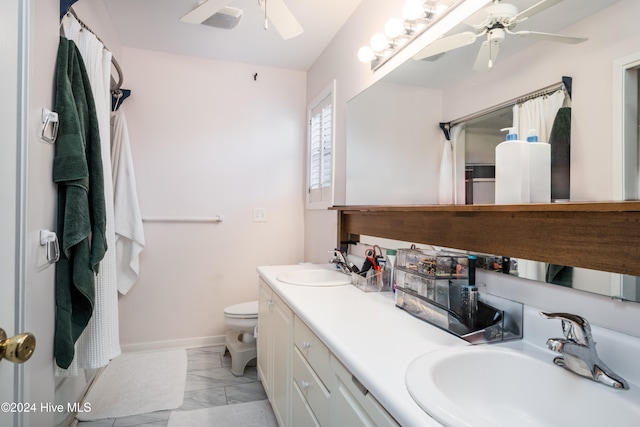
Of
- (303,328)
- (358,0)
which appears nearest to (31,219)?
(303,328)

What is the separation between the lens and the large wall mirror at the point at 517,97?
2.36 ft

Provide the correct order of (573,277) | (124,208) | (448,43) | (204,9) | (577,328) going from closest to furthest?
1. (577,328)
2. (573,277)
3. (448,43)
4. (204,9)
5. (124,208)

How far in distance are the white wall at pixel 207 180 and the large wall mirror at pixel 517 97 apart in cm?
139

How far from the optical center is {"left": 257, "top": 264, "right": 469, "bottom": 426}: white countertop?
0.65m

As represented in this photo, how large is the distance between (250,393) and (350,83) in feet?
6.85

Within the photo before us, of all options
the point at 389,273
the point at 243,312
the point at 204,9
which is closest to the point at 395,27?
the point at 204,9

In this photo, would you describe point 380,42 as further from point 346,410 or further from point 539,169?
point 346,410

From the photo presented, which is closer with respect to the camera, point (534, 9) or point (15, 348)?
point (15, 348)

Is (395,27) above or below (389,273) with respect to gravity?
above

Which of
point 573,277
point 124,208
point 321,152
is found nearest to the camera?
point 573,277

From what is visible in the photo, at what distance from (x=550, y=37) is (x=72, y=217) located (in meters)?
1.72

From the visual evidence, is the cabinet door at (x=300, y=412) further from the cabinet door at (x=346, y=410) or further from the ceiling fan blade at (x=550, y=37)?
the ceiling fan blade at (x=550, y=37)

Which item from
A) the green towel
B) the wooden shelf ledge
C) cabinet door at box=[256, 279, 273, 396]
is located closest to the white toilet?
cabinet door at box=[256, 279, 273, 396]

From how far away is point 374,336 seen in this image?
3.09 feet
